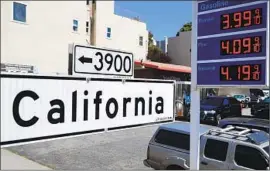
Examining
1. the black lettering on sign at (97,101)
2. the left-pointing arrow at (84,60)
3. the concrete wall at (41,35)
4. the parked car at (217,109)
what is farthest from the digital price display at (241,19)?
the concrete wall at (41,35)

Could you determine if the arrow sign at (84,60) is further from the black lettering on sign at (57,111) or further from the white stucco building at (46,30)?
the white stucco building at (46,30)

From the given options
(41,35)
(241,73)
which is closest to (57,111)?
(241,73)

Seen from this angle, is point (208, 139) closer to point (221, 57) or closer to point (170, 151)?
point (170, 151)

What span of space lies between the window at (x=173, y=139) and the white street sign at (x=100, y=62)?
5660mm

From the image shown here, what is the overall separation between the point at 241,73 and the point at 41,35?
18065 millimetres

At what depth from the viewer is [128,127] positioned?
2430mm

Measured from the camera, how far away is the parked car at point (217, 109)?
1952 cm

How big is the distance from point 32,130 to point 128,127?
0.82 metres

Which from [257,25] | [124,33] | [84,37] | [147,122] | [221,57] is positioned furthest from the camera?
[124,33]

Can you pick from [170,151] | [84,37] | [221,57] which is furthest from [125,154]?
[84,37]

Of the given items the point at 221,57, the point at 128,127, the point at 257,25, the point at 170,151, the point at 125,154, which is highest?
the point at 257,25

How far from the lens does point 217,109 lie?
1970 centimetres

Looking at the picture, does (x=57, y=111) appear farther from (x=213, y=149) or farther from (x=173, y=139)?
(x=173, y=139)

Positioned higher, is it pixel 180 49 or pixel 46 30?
pixel 180 49
